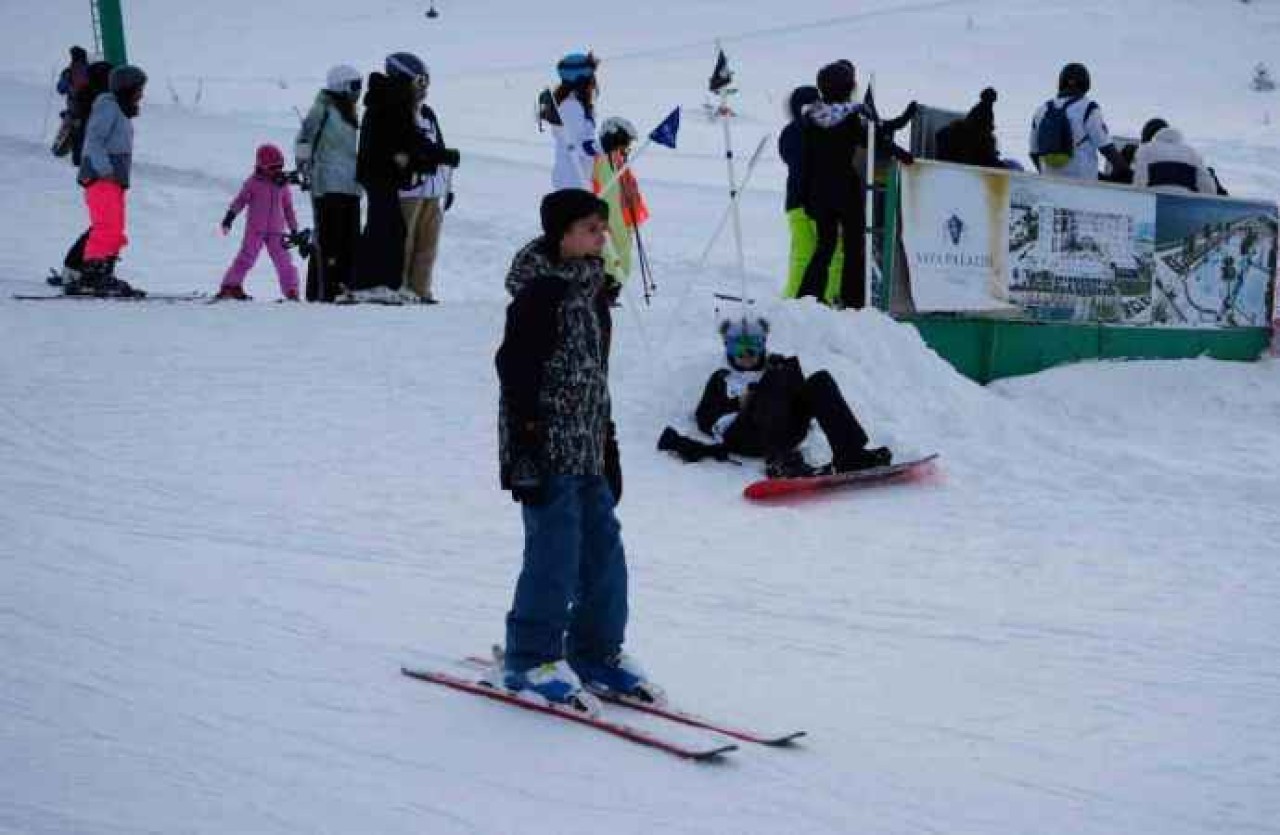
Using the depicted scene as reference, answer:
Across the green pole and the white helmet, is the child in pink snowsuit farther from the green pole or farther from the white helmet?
the green pole

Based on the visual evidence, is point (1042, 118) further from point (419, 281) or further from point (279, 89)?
point (279, 89)

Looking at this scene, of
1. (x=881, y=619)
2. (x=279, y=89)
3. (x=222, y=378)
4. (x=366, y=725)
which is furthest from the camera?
(x=279, y=89)

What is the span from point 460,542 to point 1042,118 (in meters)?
6.54

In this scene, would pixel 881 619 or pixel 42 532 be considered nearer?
pixel 881 619

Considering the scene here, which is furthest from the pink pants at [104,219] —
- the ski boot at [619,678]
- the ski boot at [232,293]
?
the ski boot at [619,678]

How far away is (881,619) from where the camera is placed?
6219 millimetres

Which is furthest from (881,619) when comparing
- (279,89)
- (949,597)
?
(279,89)

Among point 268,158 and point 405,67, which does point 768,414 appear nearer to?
point 405,67

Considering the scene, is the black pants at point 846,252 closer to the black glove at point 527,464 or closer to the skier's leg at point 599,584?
the skier's leg at point 599,584

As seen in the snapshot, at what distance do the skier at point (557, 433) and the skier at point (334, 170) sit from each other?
21.9 feet

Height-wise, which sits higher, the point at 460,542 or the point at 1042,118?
the point at 1042,118

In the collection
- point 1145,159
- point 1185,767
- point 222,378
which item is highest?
point 1145,159

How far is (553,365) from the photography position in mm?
4789

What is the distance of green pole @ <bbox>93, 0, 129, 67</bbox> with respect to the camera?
18891mm
